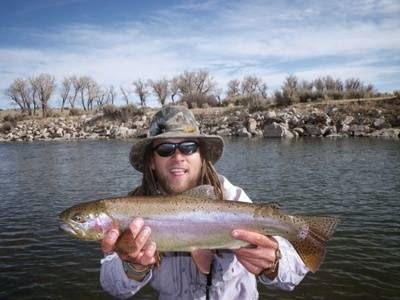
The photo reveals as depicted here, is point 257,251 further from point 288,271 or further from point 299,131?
point 299,131

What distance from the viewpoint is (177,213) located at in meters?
3.46

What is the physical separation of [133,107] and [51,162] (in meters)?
42.3

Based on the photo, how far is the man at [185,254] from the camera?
338 centimetres

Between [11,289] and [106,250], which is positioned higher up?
[106,250]

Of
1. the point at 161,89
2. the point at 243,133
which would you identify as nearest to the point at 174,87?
the point at 161,89

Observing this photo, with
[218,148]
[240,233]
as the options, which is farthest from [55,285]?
[240,233]

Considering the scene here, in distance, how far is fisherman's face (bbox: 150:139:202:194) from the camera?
13.1 ft

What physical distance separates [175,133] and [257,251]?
4.60 ft

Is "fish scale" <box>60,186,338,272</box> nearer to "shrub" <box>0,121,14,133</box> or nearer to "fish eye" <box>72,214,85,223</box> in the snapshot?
"fish eye" <box>72,214,85,223</box>

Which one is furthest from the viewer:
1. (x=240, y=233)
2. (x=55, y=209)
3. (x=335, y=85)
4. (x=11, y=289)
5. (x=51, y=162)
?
(x=335, y=85)

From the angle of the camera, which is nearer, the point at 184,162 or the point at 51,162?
the point at 184,162

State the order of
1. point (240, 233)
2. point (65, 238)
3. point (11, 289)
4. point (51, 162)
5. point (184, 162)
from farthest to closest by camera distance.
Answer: point (51, 162)
point (65, 238)
point (11, 289)
point (184, 162)
point (240, 233)

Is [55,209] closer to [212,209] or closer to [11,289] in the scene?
[11,289]

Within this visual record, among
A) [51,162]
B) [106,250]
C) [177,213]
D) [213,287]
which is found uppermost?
[177,213]
